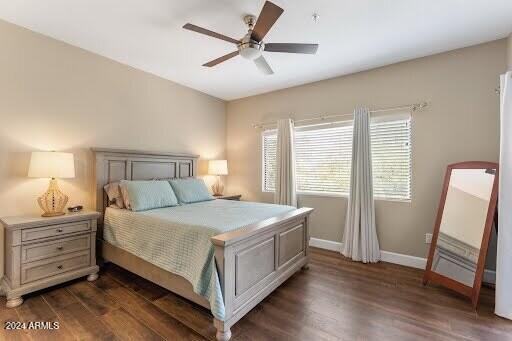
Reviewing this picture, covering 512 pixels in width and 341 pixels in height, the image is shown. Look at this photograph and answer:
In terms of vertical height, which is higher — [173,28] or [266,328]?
[173,28]

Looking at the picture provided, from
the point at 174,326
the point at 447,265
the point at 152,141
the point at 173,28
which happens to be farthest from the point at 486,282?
the point at 152,141

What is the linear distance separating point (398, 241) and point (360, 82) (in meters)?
2.21

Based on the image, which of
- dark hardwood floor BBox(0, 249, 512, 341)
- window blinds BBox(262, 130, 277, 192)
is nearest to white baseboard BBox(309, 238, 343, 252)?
dark hardwood floor BBox(0, 249, 512, 341)

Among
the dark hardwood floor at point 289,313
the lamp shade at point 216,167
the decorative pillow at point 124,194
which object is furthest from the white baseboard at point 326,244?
the decorative pillow at point 124,194

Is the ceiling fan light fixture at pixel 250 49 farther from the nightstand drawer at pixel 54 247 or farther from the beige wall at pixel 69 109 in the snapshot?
the nightstand drawer at pixel 54 247

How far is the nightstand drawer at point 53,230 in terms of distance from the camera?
2.24m

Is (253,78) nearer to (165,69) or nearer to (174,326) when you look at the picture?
(165,69)

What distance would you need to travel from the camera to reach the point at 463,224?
8.34 ft

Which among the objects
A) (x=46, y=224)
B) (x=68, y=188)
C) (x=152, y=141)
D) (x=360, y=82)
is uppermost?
(x=360, y=82)

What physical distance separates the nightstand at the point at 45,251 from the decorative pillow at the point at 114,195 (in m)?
0.27

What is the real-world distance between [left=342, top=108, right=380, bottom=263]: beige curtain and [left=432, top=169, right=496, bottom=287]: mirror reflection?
0.73m

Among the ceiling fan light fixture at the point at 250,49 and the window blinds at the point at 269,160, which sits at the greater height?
the ceiling fan light fixture at the point at 250,49

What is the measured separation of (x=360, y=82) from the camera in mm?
3469

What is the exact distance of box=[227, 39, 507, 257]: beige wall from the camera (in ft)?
8.85
